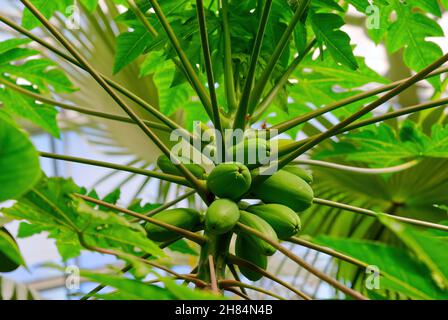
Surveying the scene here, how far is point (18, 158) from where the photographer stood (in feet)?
1.73

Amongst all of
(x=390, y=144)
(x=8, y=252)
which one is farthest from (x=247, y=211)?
(x=390, y=144)

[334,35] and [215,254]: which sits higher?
[334,35]

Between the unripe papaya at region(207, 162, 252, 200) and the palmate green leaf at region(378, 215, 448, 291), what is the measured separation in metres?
0.34

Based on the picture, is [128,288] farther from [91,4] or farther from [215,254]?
[91,4]

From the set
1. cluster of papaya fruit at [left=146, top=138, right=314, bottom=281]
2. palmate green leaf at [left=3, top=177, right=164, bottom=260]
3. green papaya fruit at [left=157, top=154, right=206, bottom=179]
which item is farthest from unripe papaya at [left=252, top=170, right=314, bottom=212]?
palmate green leaf at [left=3, top=177, right=164, bottom=260]

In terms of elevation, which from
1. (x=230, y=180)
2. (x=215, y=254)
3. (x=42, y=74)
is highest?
(x=42, y=74)

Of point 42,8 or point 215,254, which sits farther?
point 42,8

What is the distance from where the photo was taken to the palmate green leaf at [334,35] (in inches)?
39.9

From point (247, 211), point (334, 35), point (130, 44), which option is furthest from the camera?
point (130, 44)

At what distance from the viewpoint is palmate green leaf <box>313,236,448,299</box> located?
520 millimetres

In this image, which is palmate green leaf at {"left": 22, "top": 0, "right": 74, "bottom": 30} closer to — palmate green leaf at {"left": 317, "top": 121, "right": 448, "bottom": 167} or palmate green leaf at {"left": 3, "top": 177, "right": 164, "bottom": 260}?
palmate green leaf at {"left": 3, "top": 177, "right": 164, "bottom": 260}

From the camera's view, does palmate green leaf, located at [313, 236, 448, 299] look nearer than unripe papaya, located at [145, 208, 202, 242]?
Yes

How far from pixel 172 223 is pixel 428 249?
0.43 meters
